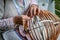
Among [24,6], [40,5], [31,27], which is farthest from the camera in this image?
[40,5]

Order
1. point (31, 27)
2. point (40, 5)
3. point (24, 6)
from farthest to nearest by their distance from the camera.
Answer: point (40, 5) < point (24, 6) < point (31, 27)

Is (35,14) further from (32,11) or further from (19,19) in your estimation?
(19,19)

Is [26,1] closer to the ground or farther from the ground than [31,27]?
farther from the ground

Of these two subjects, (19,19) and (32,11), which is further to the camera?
(32,11)

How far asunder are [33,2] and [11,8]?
167 millimetres

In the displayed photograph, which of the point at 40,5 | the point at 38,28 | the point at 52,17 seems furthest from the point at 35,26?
the point at 40,5

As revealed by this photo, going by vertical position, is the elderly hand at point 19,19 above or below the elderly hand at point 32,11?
below

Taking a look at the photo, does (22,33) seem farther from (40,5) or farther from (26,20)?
(40,5)

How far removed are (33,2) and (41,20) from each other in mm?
181

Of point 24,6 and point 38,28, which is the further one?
point 24,6

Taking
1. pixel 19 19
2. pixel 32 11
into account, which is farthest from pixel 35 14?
pixel 19 19

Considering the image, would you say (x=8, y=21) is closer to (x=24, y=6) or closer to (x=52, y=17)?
(x=24, y=6)

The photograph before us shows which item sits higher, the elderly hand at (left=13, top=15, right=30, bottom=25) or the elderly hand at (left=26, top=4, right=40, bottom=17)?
the elderly hand at (left=26, top=4, right=40, bottom=17)

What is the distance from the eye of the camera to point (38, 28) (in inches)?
49.5
